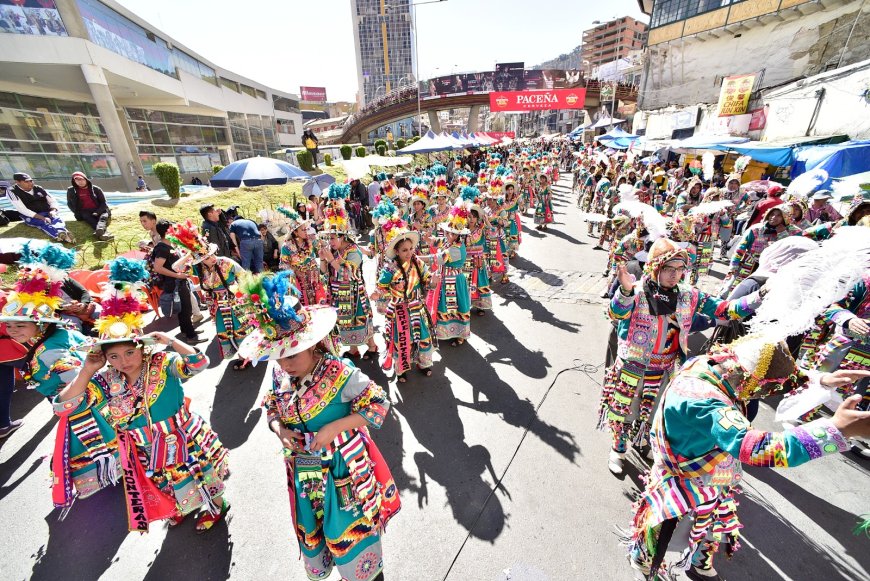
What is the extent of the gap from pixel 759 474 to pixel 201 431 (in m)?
5.12

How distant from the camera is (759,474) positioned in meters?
3.44

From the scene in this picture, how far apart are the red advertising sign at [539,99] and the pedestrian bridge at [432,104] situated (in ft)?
12.4

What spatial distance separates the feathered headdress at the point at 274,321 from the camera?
6.30ft

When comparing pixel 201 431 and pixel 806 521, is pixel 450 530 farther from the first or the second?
pixel 806 521

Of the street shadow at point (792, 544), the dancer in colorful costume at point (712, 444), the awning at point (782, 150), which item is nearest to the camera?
the dancer in colorful costume at point (712, 444)

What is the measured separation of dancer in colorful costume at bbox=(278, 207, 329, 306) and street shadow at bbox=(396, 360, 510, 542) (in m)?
2.29

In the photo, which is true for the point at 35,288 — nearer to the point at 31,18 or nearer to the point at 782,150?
the point at 782,150

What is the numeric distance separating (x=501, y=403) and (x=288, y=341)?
10.8ft

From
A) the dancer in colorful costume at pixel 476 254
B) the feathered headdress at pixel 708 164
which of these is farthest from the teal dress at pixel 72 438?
the feathered headdress at pixel 708 164

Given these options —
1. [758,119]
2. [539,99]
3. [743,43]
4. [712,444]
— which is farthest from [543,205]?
[539,99]

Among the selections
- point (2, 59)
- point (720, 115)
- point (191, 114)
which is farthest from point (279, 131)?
point (720, 115)

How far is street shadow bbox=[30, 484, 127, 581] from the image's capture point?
110 inches

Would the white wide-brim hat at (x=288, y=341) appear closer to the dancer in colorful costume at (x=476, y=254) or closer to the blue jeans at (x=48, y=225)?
the dancer in colorful costume at (x=476, y=254)

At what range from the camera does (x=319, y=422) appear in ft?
6.94
